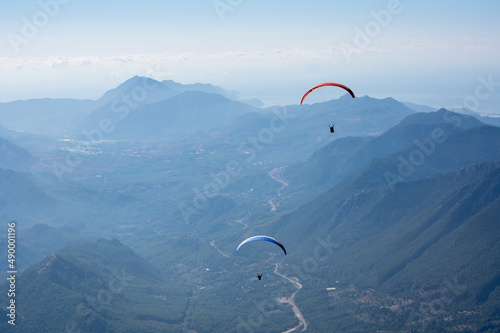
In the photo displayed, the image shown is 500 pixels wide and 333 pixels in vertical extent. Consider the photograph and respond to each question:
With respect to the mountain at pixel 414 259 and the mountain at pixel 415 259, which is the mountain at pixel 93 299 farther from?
the mountain at pixel 415 259

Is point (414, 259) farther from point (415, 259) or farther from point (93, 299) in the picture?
point (93, 299)

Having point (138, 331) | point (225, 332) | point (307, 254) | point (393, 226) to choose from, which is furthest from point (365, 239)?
Answer: point (138, 331)

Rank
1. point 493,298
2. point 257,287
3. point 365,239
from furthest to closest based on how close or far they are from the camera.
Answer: point 365,239 → point 257,287 → point 493,298

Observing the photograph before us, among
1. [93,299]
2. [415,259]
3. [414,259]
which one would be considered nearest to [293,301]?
[414,259]

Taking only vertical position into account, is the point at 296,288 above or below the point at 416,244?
below

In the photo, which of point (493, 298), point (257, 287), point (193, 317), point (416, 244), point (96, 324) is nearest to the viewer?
point (493, 298)

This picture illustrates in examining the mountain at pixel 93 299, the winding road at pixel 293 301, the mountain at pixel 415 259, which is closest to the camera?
the mountain at pixel 415 259

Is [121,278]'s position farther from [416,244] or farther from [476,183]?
[476,183]

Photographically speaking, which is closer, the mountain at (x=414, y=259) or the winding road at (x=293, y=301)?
the mountain at (x=414, y=259)

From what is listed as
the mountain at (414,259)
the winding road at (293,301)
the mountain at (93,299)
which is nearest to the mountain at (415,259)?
the mountain at (414,259)
